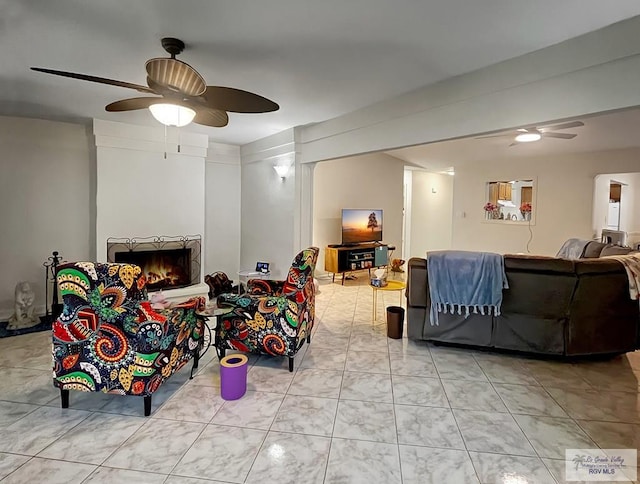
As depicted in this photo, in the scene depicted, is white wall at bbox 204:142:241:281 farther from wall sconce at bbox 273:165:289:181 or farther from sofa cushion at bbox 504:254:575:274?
sofa cushion at bbox 504:254:575:274

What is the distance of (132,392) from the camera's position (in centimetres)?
239

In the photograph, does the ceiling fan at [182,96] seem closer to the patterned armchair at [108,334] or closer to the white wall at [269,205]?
the patterned armchair at [108,334]

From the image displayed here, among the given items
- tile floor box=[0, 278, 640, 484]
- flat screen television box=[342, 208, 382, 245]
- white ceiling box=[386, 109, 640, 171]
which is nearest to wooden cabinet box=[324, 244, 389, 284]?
flat screen television box=[342, 208, 382, 245]

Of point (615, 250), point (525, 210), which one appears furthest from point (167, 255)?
point (525, 210)

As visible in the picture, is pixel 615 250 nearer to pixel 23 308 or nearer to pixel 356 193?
pixel 356 193

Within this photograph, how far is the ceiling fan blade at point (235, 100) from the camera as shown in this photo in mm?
2416

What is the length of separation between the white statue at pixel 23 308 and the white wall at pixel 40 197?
1.34 ft

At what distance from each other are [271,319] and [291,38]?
82.9 inches

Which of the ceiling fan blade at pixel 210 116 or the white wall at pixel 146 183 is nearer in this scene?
the ceiling fan blade at pixel 210 116

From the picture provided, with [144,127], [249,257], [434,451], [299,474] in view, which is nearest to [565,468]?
[434,451]

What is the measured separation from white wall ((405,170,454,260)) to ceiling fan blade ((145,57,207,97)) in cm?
722

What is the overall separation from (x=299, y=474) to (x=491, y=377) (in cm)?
191

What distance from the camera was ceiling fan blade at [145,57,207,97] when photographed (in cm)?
201

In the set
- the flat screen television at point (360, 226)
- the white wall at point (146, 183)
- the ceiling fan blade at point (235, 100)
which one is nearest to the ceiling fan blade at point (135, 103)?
the ceiling fan blade at point (235, 100)
